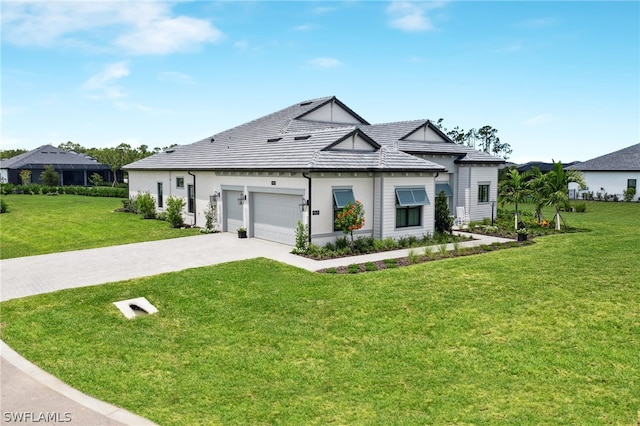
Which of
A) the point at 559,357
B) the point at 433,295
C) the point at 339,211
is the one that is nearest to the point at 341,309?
the point at 433,295

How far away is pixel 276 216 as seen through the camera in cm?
2008

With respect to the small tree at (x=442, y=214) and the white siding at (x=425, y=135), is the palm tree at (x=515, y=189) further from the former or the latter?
the small tree at (x=442, y=214)

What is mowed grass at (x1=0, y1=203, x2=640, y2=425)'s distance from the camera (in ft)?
22.4

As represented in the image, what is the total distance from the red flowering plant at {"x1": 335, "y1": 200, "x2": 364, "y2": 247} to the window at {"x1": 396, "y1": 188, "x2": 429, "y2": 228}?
8.03 feet

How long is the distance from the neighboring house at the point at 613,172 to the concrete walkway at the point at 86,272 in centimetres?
3255

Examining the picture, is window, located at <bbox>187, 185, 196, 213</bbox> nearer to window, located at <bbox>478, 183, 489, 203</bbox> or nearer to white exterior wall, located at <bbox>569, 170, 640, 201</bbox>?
window, located at <bbox>478, 183, 489, 203</bbox>

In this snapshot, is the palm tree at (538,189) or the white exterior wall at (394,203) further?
the palm tree at (538,189)

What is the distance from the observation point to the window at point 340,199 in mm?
18016

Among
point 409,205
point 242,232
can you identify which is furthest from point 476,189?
point 242,232

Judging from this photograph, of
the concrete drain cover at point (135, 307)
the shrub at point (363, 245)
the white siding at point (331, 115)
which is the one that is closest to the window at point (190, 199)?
the white siding at point (331, 115)

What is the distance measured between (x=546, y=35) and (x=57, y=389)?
72.2 feet

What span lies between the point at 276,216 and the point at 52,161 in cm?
6076

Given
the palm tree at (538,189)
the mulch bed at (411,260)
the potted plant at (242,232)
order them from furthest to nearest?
the palm tree at (538,189) → the potted plant at (242,232) → the mulch bed at (411,260)

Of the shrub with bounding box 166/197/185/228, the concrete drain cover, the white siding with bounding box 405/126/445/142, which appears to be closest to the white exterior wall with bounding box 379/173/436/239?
the white siding with bounding box 405/126/445/142
